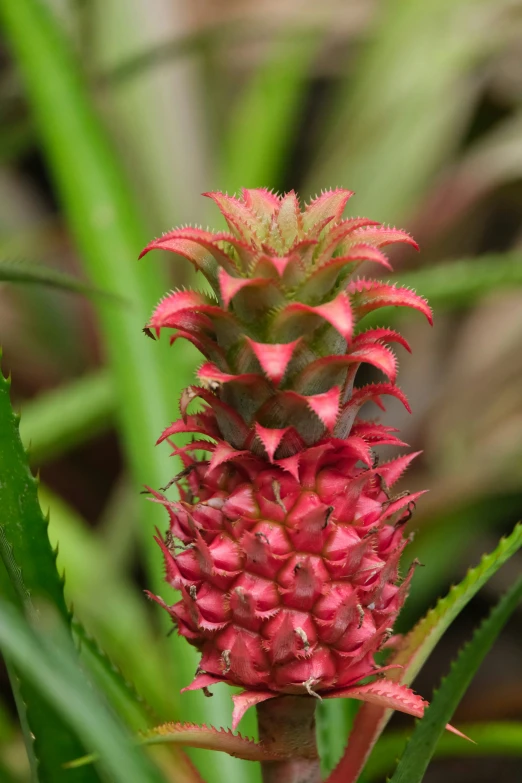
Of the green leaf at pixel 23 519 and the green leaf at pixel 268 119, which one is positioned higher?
the green leaf at pixel 268 119

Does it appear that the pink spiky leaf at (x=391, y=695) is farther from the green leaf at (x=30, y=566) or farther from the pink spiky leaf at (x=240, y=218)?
the pink spiky leaf at (x=240, y=218)

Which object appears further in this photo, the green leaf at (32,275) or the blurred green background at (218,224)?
the blurred green background at (218,224)

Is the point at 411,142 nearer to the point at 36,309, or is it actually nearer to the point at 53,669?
the point at 36,309

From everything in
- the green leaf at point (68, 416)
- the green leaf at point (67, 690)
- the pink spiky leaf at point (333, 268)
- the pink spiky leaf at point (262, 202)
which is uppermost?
the green leaf at point (68, 416)

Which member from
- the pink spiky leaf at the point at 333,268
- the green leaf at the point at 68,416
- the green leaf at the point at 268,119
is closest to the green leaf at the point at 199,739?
the pink spiky leaf at the point at 333,268

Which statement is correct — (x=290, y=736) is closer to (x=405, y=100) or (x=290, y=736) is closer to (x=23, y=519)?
(x=23, y=519)

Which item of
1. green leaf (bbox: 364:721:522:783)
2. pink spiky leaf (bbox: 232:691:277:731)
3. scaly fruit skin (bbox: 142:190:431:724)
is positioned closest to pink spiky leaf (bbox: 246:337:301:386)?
scaly fruit skin (bbox: 142:190:431:724)

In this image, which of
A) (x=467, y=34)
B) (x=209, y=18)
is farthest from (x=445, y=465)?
(x=209, y=18)
